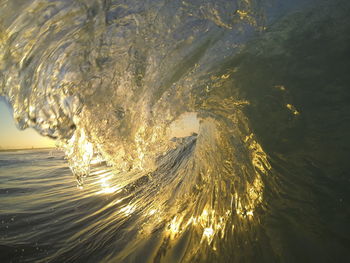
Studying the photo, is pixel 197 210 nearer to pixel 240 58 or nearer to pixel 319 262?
pixel 319 262

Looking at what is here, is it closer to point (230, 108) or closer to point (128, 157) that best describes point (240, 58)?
point (230, 108)

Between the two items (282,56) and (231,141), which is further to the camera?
(231,141)

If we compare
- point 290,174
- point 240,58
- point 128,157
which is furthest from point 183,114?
point 290,174

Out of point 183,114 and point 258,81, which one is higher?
point 258,81

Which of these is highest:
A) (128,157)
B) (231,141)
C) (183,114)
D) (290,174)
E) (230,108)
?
(290,174)

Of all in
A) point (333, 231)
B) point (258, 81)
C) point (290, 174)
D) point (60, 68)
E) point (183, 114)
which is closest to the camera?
point (333, 231)

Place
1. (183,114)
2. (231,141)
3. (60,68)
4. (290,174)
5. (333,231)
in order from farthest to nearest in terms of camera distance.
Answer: (183,114) < (231,141) < (60,68) < (290,174) < (333,231)
